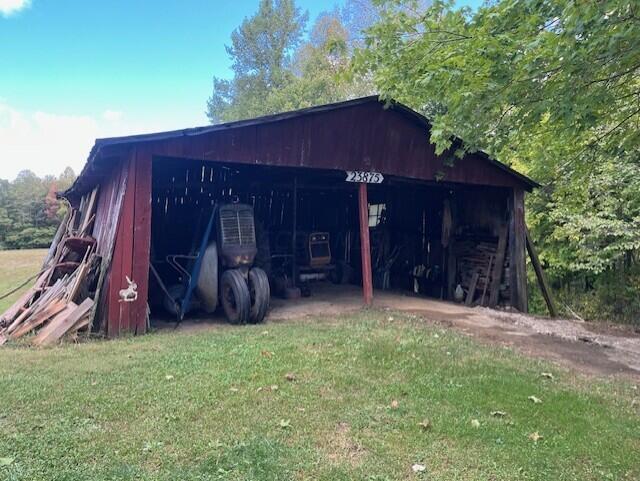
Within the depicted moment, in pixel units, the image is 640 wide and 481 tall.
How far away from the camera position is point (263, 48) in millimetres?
26922

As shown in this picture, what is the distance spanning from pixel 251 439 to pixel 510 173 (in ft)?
24.4

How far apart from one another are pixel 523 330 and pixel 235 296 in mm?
4090

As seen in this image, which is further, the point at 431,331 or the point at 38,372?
the point at 431,331

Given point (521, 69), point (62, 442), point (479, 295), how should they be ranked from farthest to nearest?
point (479, 295) → point (521, 69) → point (62, 442)

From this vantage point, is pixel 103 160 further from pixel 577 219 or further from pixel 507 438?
pixel 577 219

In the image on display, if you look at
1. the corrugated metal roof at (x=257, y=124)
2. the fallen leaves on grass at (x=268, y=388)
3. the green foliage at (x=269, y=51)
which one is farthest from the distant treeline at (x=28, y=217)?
the fallen leaves on grass at (x=268, y=388)

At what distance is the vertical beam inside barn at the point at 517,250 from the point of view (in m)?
8.67

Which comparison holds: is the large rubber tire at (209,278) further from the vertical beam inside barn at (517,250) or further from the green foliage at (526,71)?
the vertical beam inside barn at (517,250)

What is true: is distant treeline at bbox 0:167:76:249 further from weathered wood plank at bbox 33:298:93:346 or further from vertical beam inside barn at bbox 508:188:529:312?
vertical beam inside barn at bbox 508:188:529:312

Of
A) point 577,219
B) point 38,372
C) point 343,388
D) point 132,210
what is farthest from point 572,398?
point 577,219

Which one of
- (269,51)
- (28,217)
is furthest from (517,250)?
(28,217)

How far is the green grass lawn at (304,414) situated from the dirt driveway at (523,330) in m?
0.77

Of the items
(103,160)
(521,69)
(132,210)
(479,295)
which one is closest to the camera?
(521,69)

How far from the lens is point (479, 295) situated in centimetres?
936
